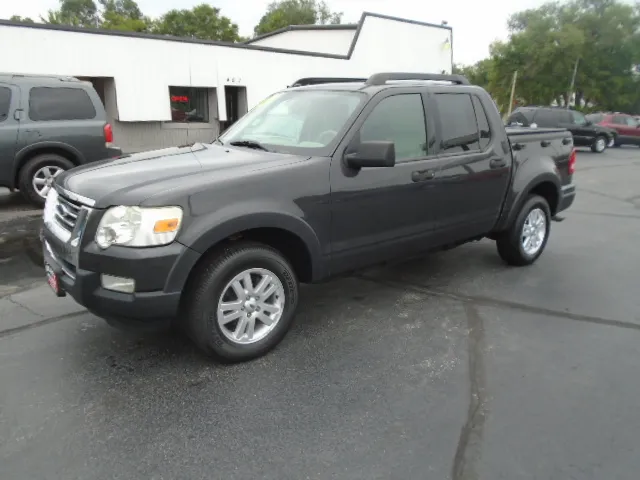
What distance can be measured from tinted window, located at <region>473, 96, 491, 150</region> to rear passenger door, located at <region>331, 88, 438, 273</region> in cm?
71

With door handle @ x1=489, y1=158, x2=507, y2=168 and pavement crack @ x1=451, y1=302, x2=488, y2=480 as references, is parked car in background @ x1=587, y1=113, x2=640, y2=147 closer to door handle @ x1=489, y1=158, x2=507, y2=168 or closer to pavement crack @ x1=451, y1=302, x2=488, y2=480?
door handle @ x1=489, y1=158, x2=507, y2=168

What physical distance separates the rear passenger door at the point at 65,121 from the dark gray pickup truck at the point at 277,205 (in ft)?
15.9

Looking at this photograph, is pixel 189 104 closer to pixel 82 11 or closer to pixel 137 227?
pixel 137 227

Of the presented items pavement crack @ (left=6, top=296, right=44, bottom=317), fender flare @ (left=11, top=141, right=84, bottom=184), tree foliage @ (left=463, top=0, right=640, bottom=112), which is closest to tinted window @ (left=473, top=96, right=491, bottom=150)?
pavement crack @ (left=6, top=296, right=44, bottom=317)

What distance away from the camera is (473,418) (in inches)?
112

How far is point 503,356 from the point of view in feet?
11.6

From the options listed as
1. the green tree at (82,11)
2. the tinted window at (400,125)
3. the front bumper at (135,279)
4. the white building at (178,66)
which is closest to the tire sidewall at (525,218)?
the tinted window at (400,125)

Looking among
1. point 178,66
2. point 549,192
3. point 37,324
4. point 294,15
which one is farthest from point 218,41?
point 294,15

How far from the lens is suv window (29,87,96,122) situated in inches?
317

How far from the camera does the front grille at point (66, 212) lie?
3.15 m

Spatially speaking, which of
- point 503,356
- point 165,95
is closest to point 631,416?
point 503,356

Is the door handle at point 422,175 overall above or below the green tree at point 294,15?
below

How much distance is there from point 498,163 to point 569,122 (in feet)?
60.0

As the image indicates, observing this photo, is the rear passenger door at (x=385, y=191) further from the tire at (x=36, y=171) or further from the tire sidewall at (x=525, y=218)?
the tire at (x=36, y=171)
